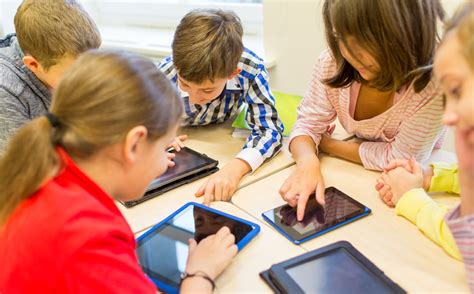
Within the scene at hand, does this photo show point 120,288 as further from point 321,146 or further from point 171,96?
point 321,146

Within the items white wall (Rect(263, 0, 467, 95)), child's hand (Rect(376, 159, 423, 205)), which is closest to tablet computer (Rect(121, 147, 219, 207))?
child's hand (Rect(376, 159, 423, 205))

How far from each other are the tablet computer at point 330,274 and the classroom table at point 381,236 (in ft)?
0.10

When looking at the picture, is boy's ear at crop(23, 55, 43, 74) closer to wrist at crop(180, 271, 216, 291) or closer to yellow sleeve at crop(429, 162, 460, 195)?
wrist at crop(180, 271, 216, 291)

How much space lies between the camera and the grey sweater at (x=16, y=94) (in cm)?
117

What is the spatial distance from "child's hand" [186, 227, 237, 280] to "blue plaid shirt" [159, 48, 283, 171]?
0.41m

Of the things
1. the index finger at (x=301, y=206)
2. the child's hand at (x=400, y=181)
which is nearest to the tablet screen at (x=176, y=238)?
the index finger at (x=301, y=206)

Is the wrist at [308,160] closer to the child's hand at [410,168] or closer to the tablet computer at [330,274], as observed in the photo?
the child's hand at [410,168]

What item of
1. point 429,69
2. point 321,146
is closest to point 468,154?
point 429,69

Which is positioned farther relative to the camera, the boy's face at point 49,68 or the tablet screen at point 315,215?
the boy's face at point 49,68

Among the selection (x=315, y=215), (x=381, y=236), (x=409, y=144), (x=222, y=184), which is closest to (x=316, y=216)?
(x=315, y=215)

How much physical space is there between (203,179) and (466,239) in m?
0.62

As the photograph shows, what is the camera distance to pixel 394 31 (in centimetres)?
89

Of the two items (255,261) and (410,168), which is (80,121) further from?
(410,168)

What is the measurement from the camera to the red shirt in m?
0.56
